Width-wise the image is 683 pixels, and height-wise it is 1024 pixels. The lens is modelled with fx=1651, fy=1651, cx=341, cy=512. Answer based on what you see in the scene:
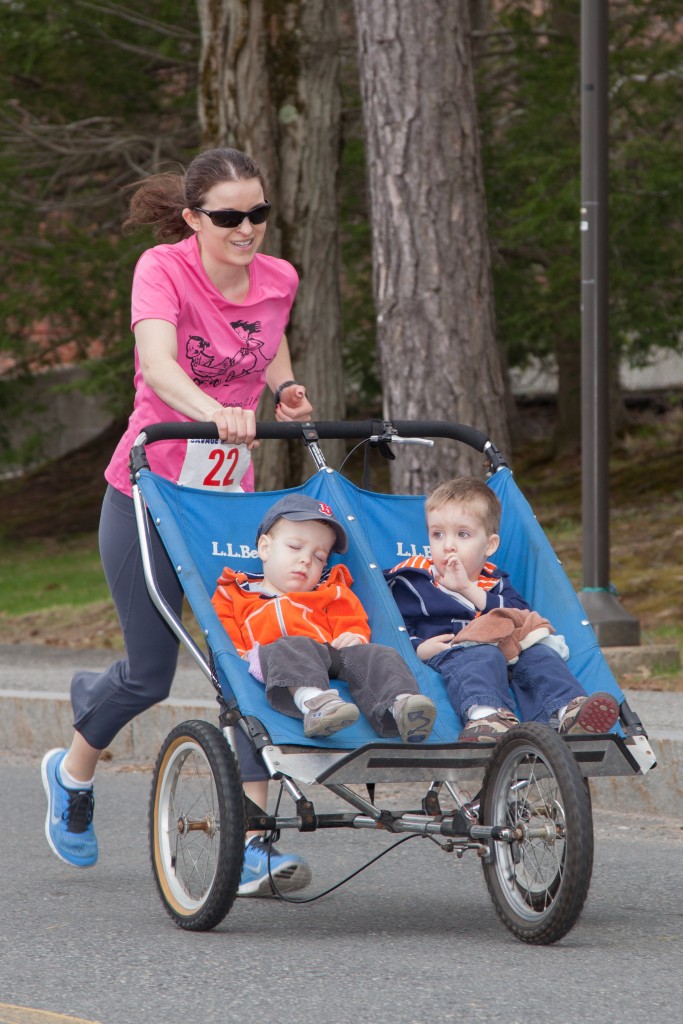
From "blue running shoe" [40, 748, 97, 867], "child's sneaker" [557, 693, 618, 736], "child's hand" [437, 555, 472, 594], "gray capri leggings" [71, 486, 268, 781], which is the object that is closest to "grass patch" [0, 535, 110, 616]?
"blue running shoe" [40, 748, 97, 867]

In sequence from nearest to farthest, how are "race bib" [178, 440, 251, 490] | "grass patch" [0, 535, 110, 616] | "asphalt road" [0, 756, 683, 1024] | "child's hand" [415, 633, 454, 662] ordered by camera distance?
"asphalt road" [0, 756, 683, 1024], "child's hand" [415, 633, 454, 662], "race bib" [178, 440, 251, 490], "grass patch" [0, 535, 110, 616]

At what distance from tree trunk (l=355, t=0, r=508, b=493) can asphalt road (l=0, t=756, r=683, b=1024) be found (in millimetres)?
3846

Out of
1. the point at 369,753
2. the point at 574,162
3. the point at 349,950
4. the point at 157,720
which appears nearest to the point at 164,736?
the point at 157,720

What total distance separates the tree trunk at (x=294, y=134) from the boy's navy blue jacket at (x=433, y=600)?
19.4 feet

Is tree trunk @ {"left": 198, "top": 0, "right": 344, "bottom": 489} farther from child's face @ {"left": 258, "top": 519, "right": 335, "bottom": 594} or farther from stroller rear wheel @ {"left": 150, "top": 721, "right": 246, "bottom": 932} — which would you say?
stroller rear wheel @ {"left": 150, "top": 721, "right": 246, "bottom": 932}

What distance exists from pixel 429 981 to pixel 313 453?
5.81ft

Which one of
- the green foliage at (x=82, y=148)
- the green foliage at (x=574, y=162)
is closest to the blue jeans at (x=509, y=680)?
the green foliage at (x=574, y=162)

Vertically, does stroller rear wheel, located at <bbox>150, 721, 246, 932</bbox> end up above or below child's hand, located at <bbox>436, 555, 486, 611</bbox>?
below

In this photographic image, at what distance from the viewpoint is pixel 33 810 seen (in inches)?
261

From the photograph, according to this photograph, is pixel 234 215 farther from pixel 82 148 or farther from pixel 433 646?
pixel 82 148

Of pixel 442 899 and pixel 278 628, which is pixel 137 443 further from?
pixel 442 899

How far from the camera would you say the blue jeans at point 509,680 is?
4.41 meters

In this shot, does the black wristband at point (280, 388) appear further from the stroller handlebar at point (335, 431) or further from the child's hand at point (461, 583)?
the child's hand at point (461, 583)

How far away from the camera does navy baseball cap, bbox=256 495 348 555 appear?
15.3ft
